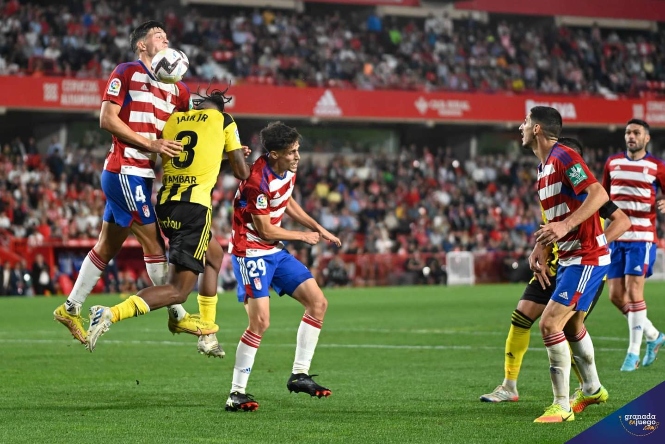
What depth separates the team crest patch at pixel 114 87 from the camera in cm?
905

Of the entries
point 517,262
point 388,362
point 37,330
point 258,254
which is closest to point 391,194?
point 517,262

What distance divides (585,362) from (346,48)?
34.0 meters

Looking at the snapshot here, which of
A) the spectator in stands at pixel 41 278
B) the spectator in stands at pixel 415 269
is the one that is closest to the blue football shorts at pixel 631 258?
the spectator in stands at pixel 41 278

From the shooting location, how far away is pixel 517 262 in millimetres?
35688

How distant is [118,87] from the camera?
906 centimetres

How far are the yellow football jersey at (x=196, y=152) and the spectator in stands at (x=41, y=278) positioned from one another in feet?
65.6

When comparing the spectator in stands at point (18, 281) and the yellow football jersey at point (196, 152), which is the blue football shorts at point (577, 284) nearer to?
the yellow football jersey at point (196, 152)

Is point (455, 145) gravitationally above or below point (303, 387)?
above

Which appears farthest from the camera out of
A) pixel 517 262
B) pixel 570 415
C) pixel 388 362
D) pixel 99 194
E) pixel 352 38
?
pixel 352 38

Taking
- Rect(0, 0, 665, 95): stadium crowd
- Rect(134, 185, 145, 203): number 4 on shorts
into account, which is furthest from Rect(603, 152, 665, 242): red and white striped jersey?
Rect(0, 0, 665, 95): stadium crowd

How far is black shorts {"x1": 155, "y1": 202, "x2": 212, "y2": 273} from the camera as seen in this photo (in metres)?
8.88

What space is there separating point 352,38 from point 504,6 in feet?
26.5

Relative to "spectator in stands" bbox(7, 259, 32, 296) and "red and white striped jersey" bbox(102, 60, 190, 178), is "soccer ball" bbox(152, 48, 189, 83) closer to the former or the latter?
"red and white striped jersey" bbox(102, 60, 190, 178)

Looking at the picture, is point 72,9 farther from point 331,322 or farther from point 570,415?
point 570,415
